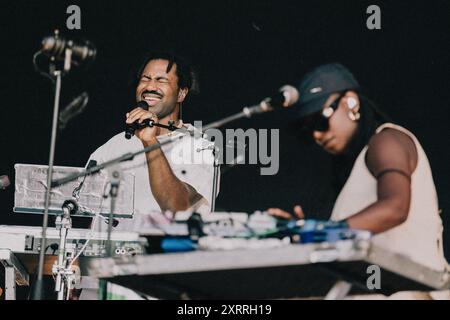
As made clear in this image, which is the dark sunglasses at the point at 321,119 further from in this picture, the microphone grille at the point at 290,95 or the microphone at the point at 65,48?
the microphone at the point at 65,48

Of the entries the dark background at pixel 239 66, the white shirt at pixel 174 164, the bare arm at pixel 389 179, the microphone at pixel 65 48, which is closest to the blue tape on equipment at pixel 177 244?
the bare arm at pixel 389 179

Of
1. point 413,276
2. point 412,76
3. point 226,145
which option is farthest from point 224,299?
point 412,76

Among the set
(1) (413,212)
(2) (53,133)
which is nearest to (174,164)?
(2) (53,133)

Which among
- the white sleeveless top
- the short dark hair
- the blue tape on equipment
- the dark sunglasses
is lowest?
the blue tape on equipment

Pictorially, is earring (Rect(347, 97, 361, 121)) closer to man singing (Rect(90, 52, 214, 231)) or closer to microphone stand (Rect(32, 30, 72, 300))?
microphone stand (Rect(32, 30, 72, 300))

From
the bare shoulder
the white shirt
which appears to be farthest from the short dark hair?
the bare shoulder

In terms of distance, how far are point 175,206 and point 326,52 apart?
1370 millimetres

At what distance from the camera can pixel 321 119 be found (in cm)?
255

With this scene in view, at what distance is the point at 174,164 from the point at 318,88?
7.46 feet

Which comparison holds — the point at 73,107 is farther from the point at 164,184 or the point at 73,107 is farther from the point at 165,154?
the point at 165,154

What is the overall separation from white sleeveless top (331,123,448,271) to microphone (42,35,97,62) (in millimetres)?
1177

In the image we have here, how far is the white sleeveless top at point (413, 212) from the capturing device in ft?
7.74

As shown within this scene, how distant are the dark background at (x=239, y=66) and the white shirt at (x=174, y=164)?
0.63 feet

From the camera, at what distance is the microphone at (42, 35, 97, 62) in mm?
2988
